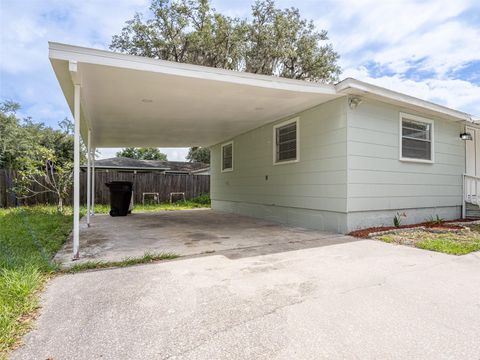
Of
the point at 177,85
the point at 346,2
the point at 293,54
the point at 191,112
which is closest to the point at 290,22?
the point at 293,54

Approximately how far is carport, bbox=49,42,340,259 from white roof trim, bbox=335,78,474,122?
29cm

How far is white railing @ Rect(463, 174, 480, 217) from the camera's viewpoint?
792 centimetres

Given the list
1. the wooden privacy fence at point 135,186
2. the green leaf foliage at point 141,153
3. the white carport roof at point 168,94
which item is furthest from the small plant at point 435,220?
the green leaf foliage at point 141,153

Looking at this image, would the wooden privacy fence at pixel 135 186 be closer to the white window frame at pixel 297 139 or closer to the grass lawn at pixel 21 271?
the grass lawn at pixel 21 271

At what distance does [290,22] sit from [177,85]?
14089 mm

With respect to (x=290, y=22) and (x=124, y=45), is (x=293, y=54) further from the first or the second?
(x=124, y=45)

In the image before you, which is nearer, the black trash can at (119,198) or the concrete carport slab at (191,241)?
the concrete carport slab at (191,241)

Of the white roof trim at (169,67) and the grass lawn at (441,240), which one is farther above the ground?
the white roof trim at (169,67)

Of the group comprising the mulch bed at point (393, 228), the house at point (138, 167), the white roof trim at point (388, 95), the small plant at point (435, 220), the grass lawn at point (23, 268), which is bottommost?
the grass lawn at point (23, 268)

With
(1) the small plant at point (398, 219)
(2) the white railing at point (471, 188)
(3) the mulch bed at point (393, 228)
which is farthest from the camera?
(2) the white railing at point (471, 188)

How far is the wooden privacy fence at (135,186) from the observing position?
37.3 feet

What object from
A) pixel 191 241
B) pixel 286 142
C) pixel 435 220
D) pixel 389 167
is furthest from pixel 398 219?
pixel 191 241

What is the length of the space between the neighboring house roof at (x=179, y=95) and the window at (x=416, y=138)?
31cm

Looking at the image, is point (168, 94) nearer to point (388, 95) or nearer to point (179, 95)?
point (179, 95)
